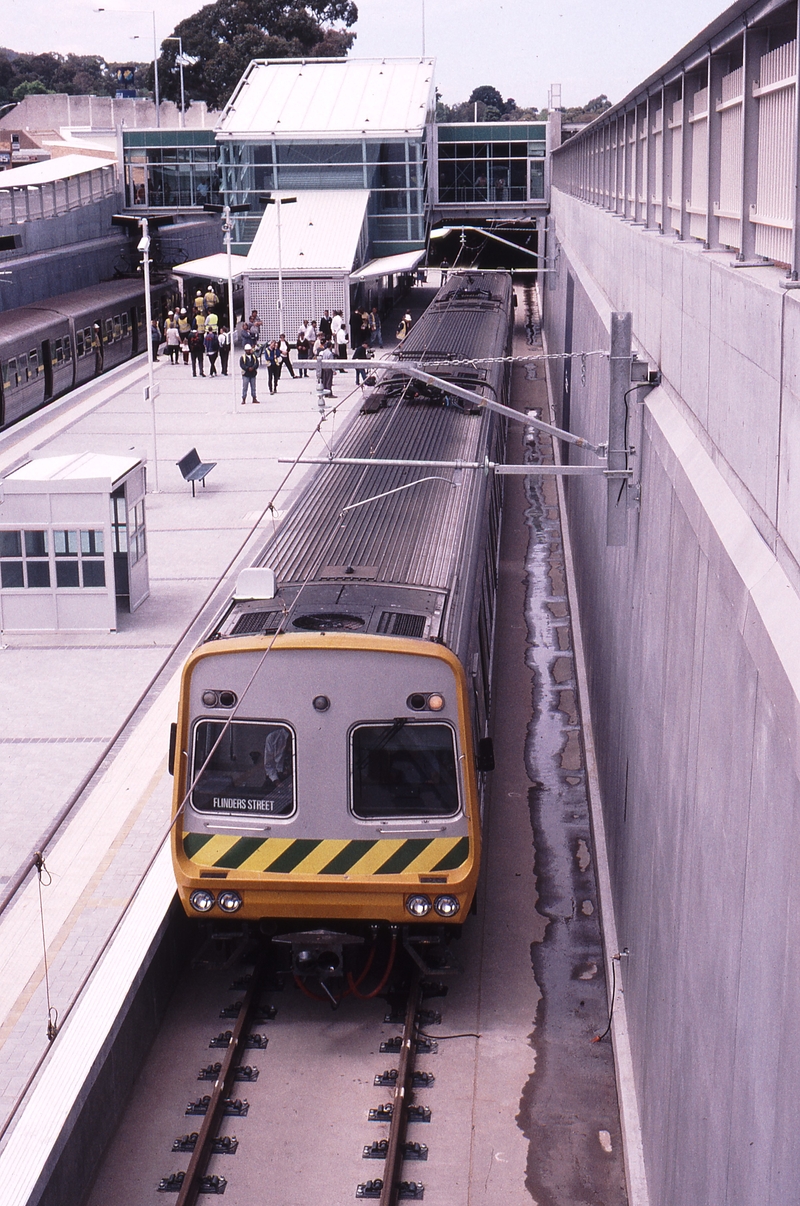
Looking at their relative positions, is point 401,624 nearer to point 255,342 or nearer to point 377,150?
point 255,342

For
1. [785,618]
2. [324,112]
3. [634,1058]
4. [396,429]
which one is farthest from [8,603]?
[324,112]

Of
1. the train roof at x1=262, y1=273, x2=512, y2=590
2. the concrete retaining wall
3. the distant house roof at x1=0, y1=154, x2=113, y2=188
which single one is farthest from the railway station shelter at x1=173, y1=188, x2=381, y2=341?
the concrete retaining wall

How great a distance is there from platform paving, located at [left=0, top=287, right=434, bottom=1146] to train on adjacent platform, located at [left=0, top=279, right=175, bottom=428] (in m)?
0.95

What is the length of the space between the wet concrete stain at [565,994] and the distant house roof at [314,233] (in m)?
27.8

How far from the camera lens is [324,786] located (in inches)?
343

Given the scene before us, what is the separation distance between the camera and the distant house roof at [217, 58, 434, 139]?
4538 centimetres

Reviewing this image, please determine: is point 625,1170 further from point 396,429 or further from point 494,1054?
point 396,429

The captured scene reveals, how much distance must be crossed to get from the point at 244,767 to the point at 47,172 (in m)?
40.5

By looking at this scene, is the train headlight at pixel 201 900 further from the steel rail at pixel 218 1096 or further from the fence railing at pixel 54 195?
the fence railing at pixel 54 195

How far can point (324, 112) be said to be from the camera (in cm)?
4634

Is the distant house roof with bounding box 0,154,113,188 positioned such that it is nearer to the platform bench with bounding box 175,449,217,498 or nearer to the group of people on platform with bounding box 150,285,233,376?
the group of people on platform with bounding box 150,285,233,376

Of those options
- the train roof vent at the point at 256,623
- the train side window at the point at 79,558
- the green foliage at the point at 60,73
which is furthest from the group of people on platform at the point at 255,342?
the green foliage at the point at 60,73

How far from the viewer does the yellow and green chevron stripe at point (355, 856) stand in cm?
870

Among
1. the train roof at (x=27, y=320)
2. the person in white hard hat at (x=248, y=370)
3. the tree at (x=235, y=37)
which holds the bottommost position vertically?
the person in white hard hat at (x=248, y=370)
